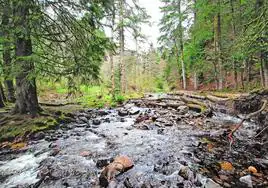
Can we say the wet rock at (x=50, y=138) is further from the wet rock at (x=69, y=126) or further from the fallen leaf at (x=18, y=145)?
the wet rock at (x=69, y=126)

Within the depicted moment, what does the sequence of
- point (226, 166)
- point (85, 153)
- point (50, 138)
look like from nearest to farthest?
point (226, 166) < point (85, 153) < point (50, 138)

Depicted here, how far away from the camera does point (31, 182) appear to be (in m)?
3.25

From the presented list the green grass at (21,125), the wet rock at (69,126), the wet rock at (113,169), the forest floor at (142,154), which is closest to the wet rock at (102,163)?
the forest floor at (142,154)

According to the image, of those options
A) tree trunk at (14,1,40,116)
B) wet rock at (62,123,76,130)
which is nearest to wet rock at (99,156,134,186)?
wet rock at (62,123,76,130)

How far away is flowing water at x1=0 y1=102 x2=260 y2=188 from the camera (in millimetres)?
3225

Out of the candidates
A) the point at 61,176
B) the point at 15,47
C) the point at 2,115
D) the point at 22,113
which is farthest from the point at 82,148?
the point at 15,47

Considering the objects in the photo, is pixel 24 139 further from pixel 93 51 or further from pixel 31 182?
pixel 93 51

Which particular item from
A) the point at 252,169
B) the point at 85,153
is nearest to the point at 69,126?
the point at 85,153

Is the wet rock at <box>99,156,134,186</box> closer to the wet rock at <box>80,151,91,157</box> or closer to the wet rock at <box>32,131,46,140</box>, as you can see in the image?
the wet rock at <box>80,151,91,157</box>

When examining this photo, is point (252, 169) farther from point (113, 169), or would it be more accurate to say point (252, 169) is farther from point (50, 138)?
point (50, 138)

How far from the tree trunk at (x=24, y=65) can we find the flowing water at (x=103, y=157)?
1497 mm

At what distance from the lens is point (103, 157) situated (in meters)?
4.21

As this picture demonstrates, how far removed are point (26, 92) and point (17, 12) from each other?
2581mm

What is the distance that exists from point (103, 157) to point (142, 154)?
875mm
